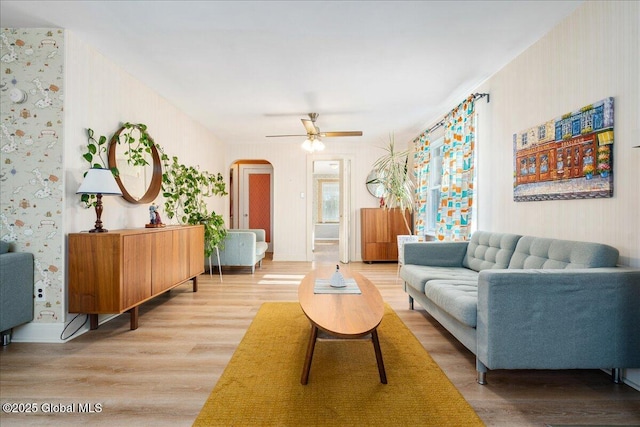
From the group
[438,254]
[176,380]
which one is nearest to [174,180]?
[176,380]

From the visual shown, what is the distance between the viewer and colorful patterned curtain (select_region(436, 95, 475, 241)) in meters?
3.96

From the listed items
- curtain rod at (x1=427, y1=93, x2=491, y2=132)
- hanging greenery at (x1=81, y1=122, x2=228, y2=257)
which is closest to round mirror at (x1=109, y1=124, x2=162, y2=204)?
hanging greenery at (x1=81, y1=122, x2=228, y2=257)

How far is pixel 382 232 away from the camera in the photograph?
21.9 feet

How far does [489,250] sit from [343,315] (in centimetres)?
192

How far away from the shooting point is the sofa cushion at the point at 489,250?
9.57ft

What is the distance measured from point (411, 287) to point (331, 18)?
2.60 meters

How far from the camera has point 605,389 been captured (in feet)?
6.42

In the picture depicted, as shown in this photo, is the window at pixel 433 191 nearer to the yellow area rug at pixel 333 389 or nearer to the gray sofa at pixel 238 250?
the gray sofa at pixel 238 250

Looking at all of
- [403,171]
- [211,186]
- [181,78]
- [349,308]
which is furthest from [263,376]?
[211,186]

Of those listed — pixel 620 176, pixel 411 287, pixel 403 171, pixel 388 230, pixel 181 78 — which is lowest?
pixel 411 287

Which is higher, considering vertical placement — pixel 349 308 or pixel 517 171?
pixel 517 171

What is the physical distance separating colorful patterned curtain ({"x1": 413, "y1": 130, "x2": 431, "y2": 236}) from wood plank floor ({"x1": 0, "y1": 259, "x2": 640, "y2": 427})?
2.81 metres

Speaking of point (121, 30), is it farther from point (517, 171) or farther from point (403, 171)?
point (403, 171)

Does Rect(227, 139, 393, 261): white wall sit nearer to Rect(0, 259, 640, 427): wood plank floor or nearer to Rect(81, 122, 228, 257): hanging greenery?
Rect(81, 122, 228, 257): hanging greenery
